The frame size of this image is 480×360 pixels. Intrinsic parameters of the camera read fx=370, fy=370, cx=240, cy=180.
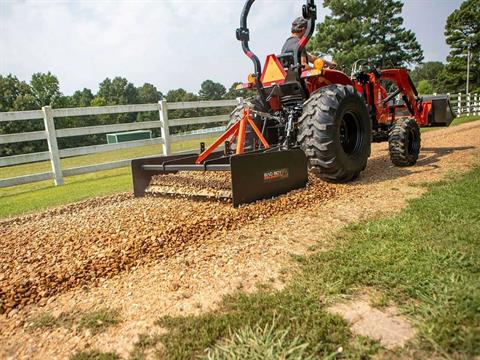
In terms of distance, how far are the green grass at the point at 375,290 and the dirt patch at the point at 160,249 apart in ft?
0.67

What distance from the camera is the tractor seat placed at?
484 centimetres

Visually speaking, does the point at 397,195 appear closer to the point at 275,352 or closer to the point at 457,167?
the point at 457,167

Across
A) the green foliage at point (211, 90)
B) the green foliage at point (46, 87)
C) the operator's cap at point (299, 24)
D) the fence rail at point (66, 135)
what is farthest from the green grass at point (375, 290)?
the green foliage at point (211, 90)

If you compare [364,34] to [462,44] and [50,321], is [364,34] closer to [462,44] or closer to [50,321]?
[462,44]

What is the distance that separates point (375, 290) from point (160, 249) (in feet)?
5.31

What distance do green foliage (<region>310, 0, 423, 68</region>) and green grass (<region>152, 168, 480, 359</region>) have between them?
28.0 meters

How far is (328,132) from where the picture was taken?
426cm

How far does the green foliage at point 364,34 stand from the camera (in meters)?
28.8

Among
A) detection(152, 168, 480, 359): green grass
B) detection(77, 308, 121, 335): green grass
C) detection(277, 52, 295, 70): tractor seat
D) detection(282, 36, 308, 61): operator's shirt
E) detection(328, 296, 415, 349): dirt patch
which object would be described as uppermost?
detection(282, 36, 308, 61): operator's shirt

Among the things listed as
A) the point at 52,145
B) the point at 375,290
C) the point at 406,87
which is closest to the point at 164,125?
the point at 52,145

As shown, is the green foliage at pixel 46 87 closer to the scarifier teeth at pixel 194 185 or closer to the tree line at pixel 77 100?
the tree line at pixel 77 100

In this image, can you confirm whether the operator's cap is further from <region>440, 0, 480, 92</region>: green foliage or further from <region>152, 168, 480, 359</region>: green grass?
<region>440, 0, 480, 92</region>: green foliage

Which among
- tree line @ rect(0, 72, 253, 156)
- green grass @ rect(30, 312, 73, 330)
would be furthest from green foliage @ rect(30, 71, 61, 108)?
green grass @ rect(30, 312, 73, 330)

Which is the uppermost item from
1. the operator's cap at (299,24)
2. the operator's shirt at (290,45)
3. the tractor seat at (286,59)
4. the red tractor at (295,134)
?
the operator's cap at (299,24)
